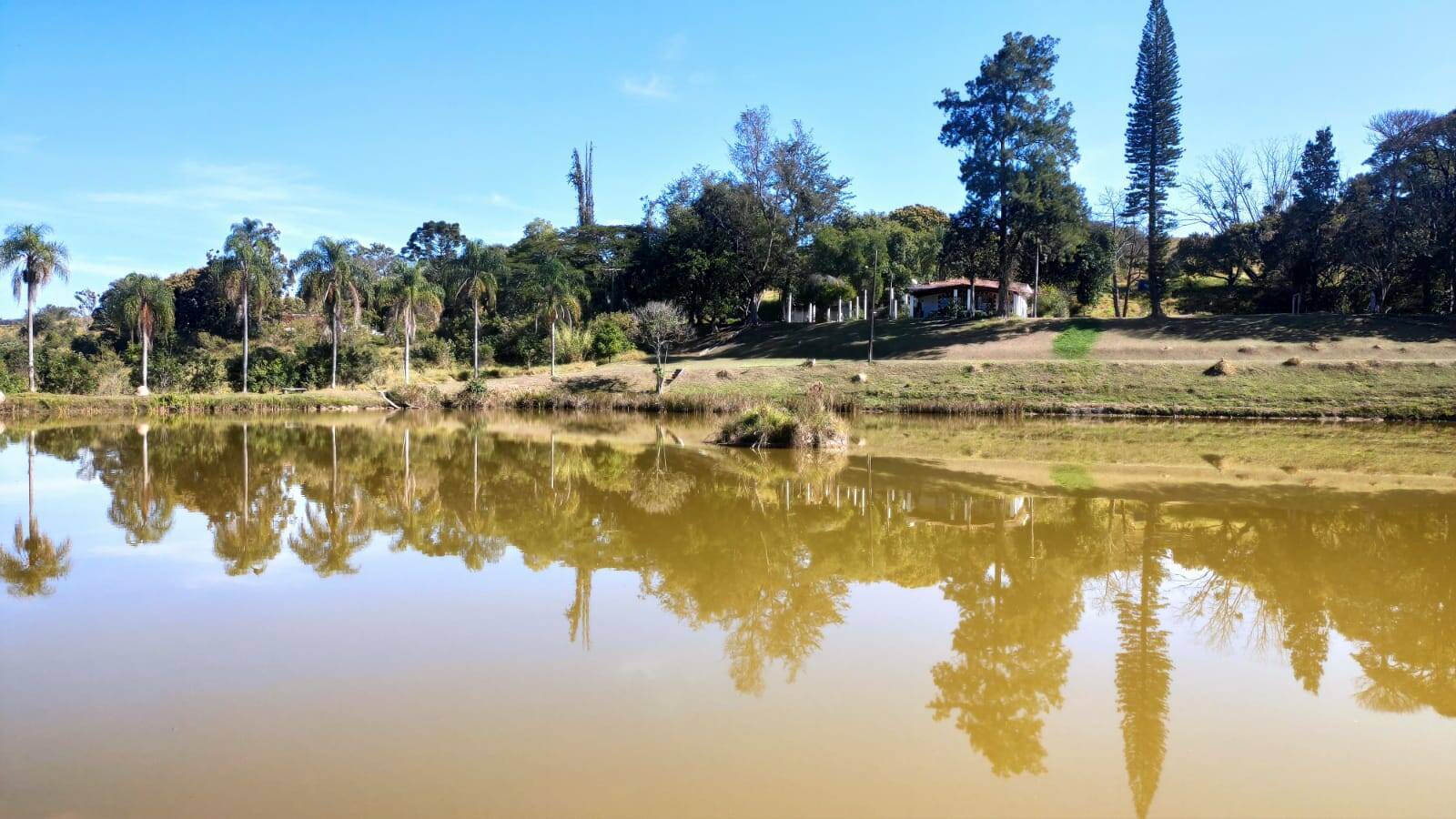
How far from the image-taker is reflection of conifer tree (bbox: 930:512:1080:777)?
479 cm

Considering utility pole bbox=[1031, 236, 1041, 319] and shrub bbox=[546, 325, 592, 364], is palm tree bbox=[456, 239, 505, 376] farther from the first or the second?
utility pole bbox=[1031, 236, 1041, 319]

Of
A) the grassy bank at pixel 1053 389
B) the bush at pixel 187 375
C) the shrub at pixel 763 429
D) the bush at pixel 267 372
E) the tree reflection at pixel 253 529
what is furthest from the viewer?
the bush at pixel 267 372

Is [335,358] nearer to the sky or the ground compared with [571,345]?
nearer to the ground

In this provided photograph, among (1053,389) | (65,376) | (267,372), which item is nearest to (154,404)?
(65,376)

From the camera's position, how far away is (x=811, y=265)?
5088 cm

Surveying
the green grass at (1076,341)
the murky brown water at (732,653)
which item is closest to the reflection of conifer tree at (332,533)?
the murky brown water at (732,653)

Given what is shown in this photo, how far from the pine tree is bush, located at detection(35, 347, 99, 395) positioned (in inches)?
2076

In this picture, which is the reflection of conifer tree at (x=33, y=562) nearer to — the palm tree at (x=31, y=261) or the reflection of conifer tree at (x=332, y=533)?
the reflection of conifer tree at (x=332, y=533)

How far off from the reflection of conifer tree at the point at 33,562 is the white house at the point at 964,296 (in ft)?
153

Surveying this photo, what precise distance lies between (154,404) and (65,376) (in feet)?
27.5

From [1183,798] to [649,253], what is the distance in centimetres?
5189

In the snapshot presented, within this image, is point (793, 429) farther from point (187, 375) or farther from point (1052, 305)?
point (1052, 305)

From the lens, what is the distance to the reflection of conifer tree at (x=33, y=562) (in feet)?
26.0

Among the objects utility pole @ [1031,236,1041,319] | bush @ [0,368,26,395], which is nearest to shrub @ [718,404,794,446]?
utility pole @ [1031,236,1041,319]
